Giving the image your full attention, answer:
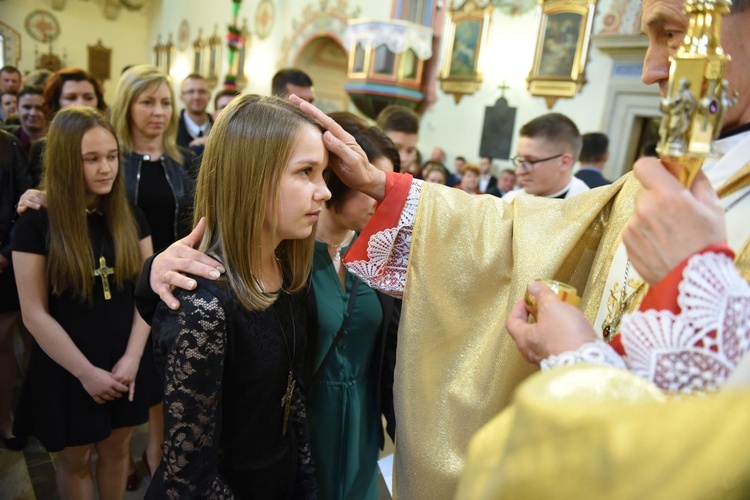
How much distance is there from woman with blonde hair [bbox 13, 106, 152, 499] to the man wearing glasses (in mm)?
2450

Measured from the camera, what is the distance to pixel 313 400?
1.75 metres

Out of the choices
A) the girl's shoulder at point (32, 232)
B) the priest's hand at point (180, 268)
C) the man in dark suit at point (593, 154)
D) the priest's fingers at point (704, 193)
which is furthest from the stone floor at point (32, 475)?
the man in dark suit at point (593, 154)

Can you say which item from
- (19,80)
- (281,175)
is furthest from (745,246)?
(19,80)

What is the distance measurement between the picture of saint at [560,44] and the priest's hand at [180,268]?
685 cm

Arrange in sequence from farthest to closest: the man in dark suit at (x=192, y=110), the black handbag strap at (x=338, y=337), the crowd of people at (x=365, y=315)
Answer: the man in dark suit at (x=192, y=110)
the black handbag strap at (x=338, y=337)
the crowd of people at (x=365, y=315)

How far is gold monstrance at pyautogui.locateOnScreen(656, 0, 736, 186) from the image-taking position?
73 centimetres

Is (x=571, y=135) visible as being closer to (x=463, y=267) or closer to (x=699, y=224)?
(x=463, y=267)

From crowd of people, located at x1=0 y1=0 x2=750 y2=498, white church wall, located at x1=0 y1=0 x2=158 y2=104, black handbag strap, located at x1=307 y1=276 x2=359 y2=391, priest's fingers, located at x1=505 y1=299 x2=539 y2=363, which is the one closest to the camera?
crowd of people, located at x1=0 y1=0 x2=750 y2=498

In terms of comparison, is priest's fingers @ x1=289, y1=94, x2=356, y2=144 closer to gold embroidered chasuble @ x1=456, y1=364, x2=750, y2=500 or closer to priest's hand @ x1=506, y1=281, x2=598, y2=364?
priest's hand @ x1=506, y1=281, x2=598, y2=364

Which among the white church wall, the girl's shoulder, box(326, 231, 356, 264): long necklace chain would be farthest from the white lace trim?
the white church wall

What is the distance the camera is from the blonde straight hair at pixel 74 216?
2.00 meters

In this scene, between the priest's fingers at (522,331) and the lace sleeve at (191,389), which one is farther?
the lace sleeve at (191,389)

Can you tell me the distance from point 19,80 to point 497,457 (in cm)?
666

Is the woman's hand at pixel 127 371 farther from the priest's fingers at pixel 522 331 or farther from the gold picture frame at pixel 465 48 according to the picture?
the gold picture frame at pixel 465 48
